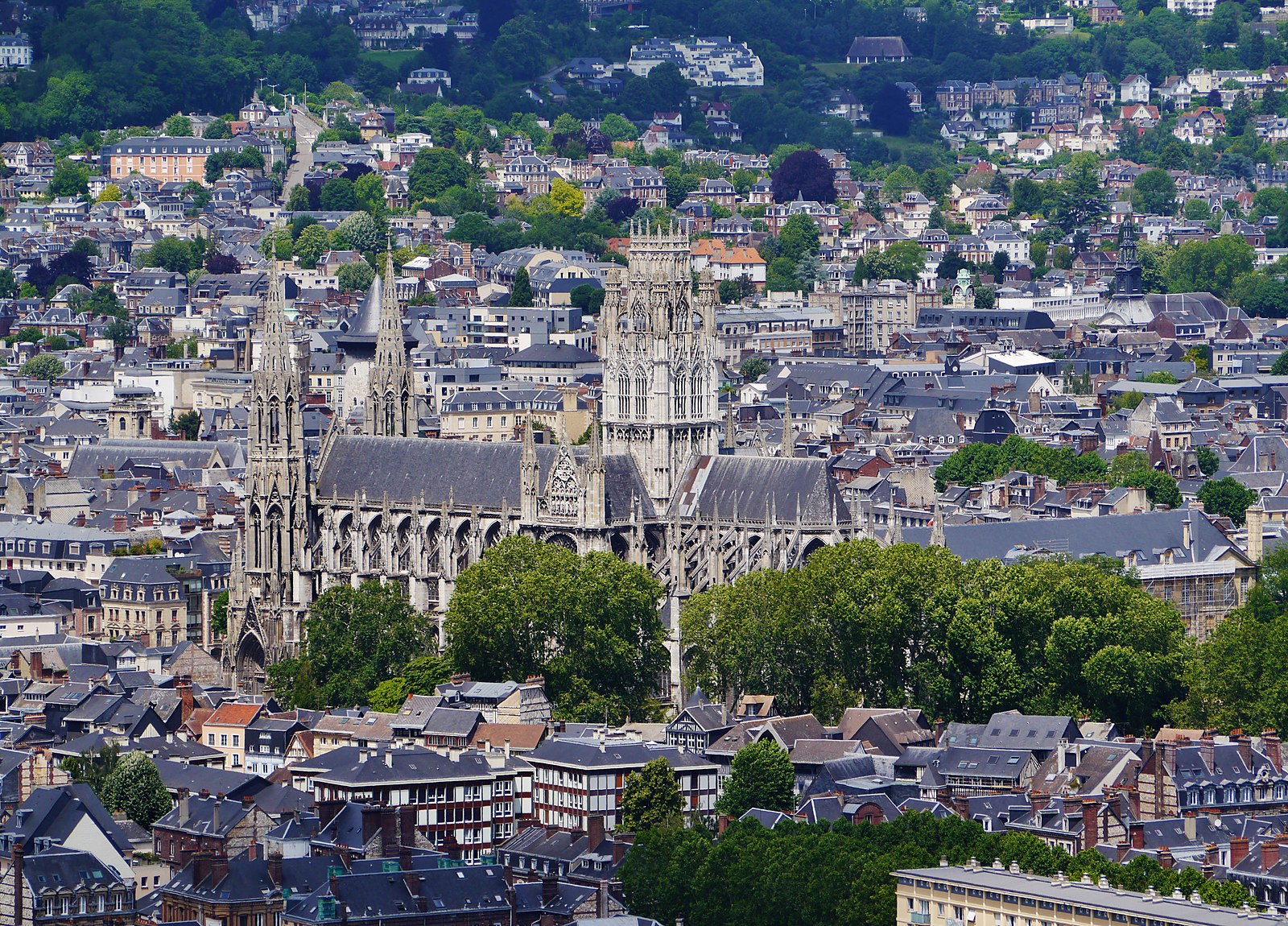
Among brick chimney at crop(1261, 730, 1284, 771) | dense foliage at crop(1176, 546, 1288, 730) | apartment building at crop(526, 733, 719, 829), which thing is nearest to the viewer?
brick chimney at crop(1261, 730, 1284, 771)

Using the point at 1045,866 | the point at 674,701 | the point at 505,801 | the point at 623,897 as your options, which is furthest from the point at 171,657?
the point at 1045,866

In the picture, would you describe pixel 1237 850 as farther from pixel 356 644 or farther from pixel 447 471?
pixel 447 471

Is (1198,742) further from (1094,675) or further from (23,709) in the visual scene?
(23,709)

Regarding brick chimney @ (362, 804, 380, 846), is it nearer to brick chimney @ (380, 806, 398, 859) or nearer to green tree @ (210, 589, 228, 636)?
brick chimney @ (380, 806, 398, 859)

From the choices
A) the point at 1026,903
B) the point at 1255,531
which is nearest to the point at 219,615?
the point at 1255,531

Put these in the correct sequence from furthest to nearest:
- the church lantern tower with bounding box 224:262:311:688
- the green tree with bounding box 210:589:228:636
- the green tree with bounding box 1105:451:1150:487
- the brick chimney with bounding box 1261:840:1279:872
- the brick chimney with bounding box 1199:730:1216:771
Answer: the green tree with bounding box 1105:451:1150:487 < the green tree with bounding box 210:589:228:636 < the church lantern tower with bounding box 224:262:311:688 < the brick chimney with bounding box 1199:730:1216:771 < the brick chimney with bounding box 1261:840:1279:872

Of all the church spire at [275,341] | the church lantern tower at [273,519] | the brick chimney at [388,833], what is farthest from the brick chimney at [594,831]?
the church spire at [275,341]

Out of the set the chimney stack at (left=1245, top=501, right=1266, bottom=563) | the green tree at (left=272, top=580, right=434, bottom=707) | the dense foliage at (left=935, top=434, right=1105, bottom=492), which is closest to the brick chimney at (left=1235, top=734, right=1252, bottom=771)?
the green tree at (left=272, top=580, right=434, bottom=707)
